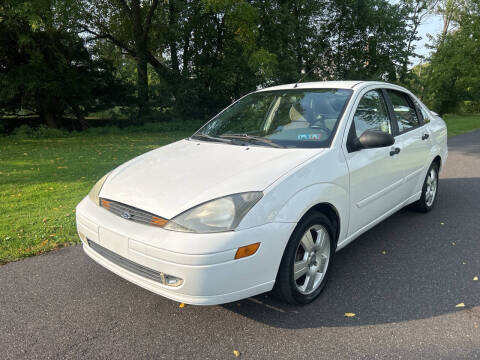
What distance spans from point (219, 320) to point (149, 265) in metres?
0.71

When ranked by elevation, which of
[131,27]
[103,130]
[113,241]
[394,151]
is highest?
[131,27]

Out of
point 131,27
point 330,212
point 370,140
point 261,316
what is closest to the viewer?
point 261,316

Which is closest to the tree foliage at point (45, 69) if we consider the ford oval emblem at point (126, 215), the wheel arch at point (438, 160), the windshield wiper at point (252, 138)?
the windshield wiper at point (252, 138)

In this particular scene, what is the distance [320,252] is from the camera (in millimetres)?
3082

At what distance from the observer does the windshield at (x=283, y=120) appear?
3.33 meters

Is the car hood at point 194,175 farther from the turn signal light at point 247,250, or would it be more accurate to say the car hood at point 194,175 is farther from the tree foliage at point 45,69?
the tree foliage at point 45,69

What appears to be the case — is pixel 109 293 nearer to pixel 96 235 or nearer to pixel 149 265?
pixel 96 235

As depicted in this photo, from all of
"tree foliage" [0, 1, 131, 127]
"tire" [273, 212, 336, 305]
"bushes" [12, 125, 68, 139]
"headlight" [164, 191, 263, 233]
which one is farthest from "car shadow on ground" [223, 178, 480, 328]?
"bushes" [12, 125, 68, 139]

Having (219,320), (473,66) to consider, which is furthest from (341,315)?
(473,66)

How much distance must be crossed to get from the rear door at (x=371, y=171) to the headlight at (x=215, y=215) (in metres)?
1.16

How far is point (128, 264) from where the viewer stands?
2.69 meters

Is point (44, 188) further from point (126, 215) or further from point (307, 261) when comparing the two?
point (307, 261)

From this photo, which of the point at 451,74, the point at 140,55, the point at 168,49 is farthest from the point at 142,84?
the point at 451,74

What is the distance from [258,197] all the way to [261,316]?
941mm
